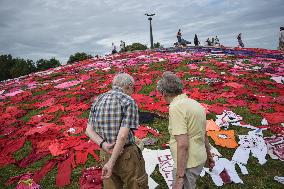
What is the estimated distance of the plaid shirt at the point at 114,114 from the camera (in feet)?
12.1

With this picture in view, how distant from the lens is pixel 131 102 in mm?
3756

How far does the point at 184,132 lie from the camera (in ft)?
11.5

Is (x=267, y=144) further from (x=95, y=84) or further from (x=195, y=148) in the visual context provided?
(x=95, y=84)

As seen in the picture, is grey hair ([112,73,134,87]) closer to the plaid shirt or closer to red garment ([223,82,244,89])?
the plaid shirt

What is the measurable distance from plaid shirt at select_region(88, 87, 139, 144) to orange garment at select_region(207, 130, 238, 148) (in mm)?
4366

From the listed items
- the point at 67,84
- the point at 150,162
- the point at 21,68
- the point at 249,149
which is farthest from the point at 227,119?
the point at 21,68

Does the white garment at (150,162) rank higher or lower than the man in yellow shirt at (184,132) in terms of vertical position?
lower

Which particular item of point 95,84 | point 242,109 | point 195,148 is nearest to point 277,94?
point 242,109

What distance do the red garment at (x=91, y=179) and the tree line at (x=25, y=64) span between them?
49844 millimetres

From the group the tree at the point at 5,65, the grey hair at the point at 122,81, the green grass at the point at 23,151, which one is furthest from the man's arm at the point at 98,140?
the tree at the point at 5,65

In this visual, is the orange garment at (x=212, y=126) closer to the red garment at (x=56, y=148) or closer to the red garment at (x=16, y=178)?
the red garment at (x=56, y=148)

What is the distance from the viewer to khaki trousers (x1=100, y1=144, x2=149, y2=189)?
3832 mm

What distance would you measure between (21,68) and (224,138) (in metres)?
54.3

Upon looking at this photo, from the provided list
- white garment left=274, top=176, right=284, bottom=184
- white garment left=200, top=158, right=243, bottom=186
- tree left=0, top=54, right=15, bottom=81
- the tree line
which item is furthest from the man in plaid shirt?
tree left=0, top=54, right=15, bottom=81
